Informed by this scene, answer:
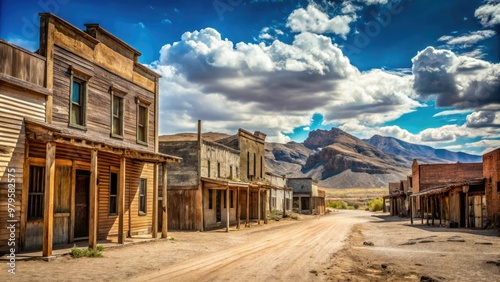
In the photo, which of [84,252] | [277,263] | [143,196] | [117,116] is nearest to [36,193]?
[84,252]

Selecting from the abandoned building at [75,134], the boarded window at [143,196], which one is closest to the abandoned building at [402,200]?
the boarded window at [143,196]

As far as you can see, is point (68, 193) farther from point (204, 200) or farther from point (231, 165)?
point (231, 165)

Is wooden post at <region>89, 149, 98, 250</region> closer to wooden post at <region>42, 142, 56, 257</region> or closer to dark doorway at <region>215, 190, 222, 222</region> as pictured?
wooden post at <region>42, 142, 56, 257</region>

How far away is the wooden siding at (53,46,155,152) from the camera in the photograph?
14952mm

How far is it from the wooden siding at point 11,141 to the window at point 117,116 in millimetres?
5360

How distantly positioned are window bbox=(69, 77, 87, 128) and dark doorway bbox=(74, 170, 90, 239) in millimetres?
1761

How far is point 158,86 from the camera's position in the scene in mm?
22406

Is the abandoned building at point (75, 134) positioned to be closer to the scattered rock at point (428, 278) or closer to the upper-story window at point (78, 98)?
the upper-story window at point (78, 98)

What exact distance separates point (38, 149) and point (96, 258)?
3.61m

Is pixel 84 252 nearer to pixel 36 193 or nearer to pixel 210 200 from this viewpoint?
pixel 36 193

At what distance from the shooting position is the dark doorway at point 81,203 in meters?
16.5

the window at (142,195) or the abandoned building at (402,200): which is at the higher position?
the window at (142,195)

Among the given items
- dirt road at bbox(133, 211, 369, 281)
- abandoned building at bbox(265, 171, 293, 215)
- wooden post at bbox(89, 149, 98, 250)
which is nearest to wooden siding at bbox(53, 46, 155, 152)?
wooden post at bbox(89, 149, 98, 250)

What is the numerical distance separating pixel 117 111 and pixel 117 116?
9.0 inches
